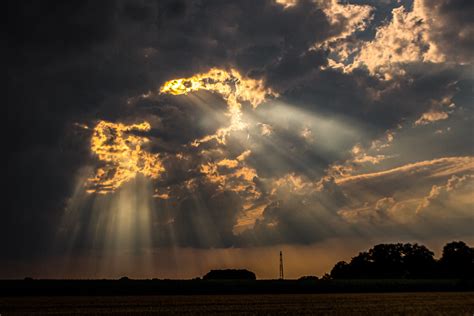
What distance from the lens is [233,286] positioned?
8969 centimetres

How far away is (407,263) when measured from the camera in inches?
7072

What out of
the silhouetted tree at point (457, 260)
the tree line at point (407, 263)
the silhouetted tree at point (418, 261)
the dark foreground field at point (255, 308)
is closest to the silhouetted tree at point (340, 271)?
the tree line at point (407, 263)

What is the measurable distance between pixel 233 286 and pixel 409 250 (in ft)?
374

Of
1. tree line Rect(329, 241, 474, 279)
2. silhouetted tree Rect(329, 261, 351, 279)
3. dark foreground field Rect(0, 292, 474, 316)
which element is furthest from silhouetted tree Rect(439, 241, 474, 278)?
dark foreground field Rect(0, 292, 474, 316)

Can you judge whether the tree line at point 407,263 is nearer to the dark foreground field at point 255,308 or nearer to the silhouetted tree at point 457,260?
the silhouetted tree at point 457,260

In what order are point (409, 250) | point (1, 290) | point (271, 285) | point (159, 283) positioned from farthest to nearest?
1. point (409, 250)
2. point (271, 285)
3. point (159, 283)
4. point (1, 290)

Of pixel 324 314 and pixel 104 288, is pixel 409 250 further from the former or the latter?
pixel 324 314

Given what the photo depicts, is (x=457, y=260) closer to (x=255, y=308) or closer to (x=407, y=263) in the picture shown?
(x=407, y=263)

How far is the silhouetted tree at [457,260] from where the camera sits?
6496 inches

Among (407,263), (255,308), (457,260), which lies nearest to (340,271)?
(407,263)

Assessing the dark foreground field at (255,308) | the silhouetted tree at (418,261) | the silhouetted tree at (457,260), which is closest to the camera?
the dark foreground field at (255,308)

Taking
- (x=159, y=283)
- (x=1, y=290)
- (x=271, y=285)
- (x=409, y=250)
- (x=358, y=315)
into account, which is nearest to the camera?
(x=358, y=315)

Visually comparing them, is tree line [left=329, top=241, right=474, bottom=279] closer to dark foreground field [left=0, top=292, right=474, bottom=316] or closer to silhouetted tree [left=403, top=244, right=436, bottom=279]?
silhouetted tree [left=403, top=244, right=436, bottom=279]

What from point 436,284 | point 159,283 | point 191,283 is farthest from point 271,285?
point 436,284
